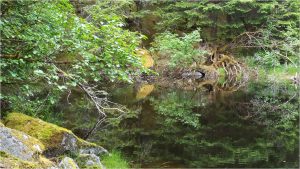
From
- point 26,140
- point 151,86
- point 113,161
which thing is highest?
point 151,86

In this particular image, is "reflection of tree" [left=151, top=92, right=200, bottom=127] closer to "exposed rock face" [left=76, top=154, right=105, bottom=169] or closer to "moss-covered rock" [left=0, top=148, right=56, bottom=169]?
"exposed rock face" [left=76, top=154, right=105, bottom=169]

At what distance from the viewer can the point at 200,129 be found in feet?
37.9

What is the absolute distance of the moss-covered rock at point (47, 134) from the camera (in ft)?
20.4

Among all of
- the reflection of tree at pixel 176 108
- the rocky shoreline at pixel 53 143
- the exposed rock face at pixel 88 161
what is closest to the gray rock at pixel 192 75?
the reflection of tree at pixel 176 108

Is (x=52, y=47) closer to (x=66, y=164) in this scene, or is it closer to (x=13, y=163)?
(x=66, y=164)

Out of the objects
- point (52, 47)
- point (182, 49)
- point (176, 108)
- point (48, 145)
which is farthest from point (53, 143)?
point (182, 49)

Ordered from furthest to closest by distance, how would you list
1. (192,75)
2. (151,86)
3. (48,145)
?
(192,75) → (151,86) → (48,145)

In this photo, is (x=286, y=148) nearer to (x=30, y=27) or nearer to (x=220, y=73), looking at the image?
(x=30, y=27)

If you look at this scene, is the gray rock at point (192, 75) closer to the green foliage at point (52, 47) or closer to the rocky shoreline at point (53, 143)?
the rocky shoreline at point (53, 143)

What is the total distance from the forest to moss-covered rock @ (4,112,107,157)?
2 cm

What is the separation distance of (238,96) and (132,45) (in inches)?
499

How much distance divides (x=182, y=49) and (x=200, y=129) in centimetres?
1131

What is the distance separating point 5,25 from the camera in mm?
5078

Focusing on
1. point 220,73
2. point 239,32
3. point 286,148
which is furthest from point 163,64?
point 286,148
